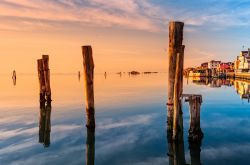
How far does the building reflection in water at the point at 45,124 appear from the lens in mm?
15168

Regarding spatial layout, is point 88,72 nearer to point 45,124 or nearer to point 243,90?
point 45,124

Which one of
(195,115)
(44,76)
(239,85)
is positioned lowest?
(239,85)

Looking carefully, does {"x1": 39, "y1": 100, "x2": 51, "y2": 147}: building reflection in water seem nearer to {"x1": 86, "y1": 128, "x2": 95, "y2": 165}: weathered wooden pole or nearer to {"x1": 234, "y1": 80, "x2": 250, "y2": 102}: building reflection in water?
{"x1": 86, "y1": 128, "x2": 95, "y2": 165}: weathered wooden pole

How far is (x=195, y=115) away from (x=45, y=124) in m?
9.87

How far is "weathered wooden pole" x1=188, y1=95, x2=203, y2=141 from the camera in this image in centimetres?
1248

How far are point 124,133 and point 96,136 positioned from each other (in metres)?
1.54

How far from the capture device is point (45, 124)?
19.2m

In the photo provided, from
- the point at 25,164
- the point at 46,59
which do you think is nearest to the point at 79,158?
the point at 25,164

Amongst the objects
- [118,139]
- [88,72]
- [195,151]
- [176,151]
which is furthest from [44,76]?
[195,151]

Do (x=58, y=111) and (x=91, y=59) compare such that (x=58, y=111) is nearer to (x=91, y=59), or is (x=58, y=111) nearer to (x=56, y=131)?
(x=56, y=131)

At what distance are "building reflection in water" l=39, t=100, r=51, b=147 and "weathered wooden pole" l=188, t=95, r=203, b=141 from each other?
6.07 m

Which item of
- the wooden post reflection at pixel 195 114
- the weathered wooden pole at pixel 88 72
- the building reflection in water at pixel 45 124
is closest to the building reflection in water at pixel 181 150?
the wooden post reflection at pixel 195 114

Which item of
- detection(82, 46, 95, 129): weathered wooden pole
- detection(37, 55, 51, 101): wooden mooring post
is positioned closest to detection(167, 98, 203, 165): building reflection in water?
detection(82, 46, 95, 129): weathered wooden pole

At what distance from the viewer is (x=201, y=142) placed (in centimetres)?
1367
